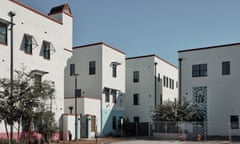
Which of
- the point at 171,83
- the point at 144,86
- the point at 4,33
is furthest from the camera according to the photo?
the point at 171,83

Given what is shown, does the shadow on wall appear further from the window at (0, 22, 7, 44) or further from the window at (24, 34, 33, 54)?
the window at (0, 22, 7, 44)

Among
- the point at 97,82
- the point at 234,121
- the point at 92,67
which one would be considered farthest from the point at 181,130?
the point at 92,67

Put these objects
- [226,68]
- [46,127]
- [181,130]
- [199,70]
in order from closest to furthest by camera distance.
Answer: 1. [46,127]
2. [181,130]
3. [226,68]
4. [199,70]

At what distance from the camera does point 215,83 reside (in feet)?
135

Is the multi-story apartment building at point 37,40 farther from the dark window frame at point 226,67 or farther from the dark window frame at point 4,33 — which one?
the dark window frame at point 226,67

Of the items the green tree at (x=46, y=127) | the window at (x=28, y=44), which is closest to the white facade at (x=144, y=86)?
the green tree at (x=46, y=127)

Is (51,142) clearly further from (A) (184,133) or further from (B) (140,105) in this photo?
(B) (140,105)

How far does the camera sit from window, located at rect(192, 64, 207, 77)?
42125mm

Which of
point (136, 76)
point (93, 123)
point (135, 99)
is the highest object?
point (136, 76)

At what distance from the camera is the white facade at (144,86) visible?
4741cm

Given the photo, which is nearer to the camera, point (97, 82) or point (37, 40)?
point (37, 40)

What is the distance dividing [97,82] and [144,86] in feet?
31.2

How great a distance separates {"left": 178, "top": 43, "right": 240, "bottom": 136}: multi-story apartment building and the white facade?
207 inches

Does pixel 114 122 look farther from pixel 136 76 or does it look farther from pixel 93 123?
pixel 136 76
